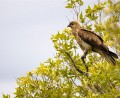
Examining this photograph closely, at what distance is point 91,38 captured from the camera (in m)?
19.1

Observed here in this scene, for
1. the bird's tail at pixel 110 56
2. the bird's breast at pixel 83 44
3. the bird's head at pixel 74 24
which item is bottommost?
the bird's tail at pixel 110 56

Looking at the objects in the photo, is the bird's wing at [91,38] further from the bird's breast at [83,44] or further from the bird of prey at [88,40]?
the bird's breast at [83,44]

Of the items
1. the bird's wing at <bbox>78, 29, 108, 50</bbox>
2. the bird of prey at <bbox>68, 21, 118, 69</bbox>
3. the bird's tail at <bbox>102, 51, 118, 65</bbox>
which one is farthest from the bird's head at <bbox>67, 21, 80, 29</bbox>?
the bird's tail at <bbox>102, 51, 118, 65</bbox>

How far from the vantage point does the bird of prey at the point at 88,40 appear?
18.3 m

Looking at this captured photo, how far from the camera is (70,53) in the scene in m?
17.1

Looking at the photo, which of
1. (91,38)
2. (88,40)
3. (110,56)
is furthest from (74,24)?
(110,56)

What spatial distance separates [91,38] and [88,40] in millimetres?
207

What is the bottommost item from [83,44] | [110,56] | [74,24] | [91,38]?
[110,56]

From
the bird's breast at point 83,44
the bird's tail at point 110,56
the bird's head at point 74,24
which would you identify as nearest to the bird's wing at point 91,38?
the bird's breast at point 83,44

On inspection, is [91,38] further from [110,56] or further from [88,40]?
[110,56]

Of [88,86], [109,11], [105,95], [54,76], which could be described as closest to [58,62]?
[54,76]

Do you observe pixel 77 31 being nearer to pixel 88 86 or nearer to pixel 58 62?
pixel 58 62

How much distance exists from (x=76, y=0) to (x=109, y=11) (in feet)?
25.1

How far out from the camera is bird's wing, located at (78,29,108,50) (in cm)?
1853
